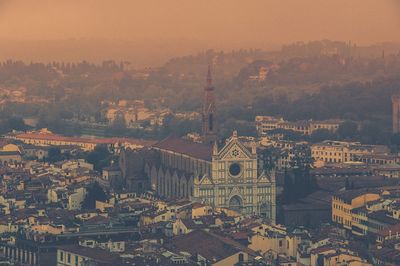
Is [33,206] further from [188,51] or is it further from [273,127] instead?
[188,51]

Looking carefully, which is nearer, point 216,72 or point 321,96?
point 321,96

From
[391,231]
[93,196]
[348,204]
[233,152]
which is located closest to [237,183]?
[233,152]

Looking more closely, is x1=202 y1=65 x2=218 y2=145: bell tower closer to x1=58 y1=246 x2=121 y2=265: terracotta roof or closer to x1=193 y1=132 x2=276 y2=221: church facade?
x1=193 y1=132 x2=276 y2=221: church facade

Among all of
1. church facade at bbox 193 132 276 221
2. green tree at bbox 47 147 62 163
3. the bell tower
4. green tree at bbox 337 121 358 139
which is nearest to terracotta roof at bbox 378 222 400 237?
church facade at bbox 193 132 276 221

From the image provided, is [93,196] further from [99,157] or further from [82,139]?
[82,139]

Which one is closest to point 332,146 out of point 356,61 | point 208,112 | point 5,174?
point 208,112

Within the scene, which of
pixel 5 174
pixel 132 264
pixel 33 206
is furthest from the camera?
Result: pixel 5 174
